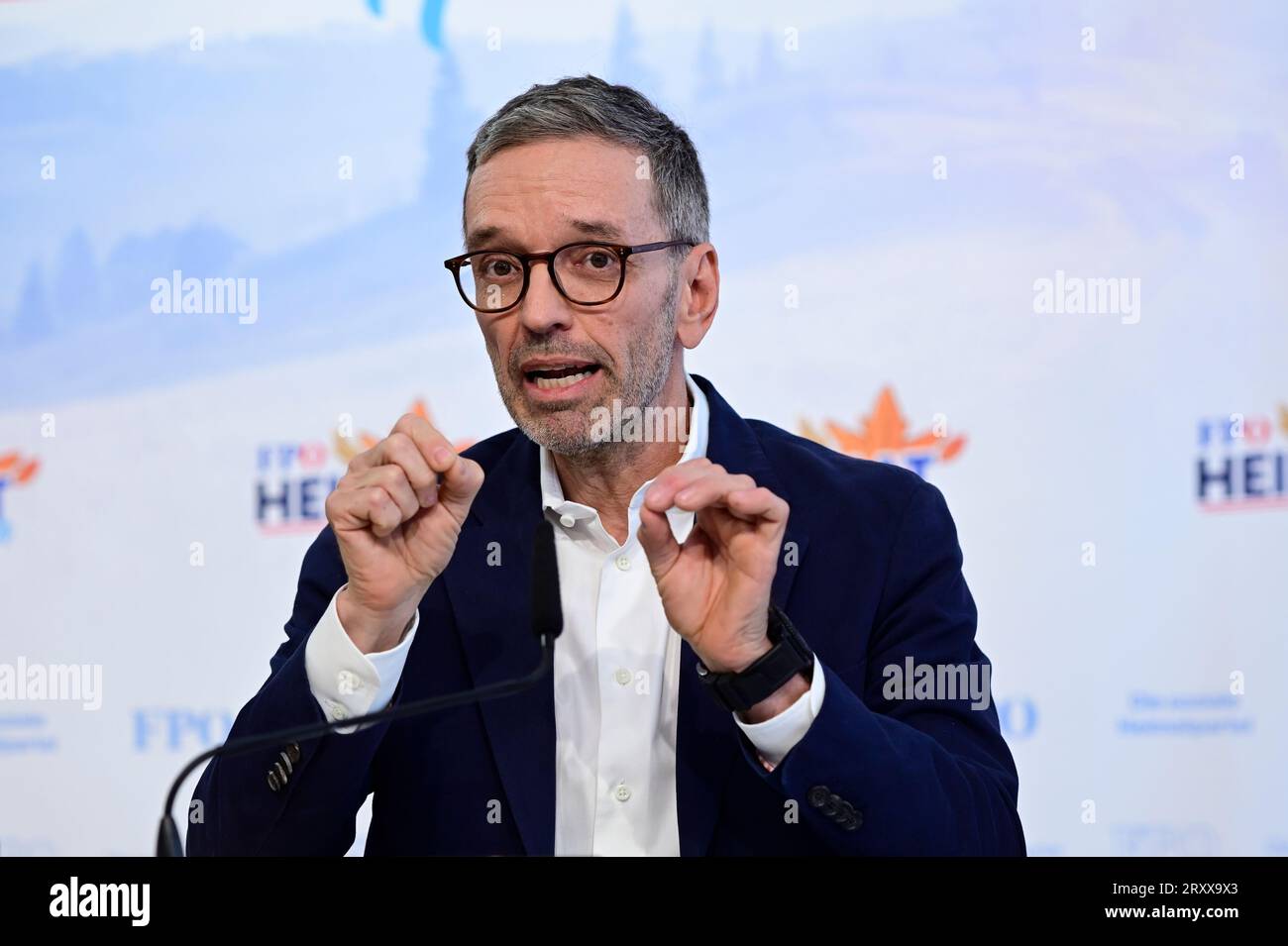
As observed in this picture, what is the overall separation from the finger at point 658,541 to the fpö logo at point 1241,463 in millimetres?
1855

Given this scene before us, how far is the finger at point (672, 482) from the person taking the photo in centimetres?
152

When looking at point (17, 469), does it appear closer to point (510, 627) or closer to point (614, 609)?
point (510, 627)

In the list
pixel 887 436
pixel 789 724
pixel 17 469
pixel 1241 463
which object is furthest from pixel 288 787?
pixel 1241 463

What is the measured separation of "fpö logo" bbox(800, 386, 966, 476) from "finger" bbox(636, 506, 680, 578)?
1434 mm

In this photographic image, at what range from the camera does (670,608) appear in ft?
5.45

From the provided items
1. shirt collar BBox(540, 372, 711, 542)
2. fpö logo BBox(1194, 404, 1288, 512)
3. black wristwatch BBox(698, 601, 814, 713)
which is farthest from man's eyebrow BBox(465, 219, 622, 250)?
fpö logo BBox(1194, 404, 1288, 512)

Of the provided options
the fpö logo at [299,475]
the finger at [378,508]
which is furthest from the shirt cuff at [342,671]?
the fpö logo at [299,475]

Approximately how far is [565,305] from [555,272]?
56mm

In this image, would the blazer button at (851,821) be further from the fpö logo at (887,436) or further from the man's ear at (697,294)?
the fpö logo at (887,436)

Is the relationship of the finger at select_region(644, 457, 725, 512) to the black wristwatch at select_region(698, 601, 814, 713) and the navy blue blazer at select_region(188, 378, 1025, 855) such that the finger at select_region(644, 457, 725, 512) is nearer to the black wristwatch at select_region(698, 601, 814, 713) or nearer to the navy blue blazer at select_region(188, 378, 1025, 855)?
the black wristwatch at select_region(698, 601, 814, 713)

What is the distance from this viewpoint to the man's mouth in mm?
2086
